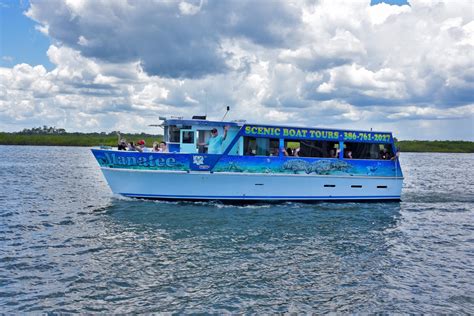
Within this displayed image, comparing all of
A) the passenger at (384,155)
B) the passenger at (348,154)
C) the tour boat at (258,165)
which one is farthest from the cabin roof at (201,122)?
the passenger at (384,155)

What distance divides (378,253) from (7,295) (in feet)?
33.4

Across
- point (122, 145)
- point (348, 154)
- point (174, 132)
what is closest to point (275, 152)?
point (348, 154)

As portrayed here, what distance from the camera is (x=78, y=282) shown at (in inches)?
395

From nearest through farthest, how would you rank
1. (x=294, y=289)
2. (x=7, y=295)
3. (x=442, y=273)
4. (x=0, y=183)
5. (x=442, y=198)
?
(x=7, y=295) → (x=294, y=289) → (x=442, y=273) → (x=442, y=198) → (x=0, y=183)

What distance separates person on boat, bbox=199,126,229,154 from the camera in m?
20.8

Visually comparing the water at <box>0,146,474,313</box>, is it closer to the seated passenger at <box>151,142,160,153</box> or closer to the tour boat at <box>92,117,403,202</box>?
the tour boat at <box>92,117,403,202</box>

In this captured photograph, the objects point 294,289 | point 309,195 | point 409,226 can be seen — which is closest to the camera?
point 294,289

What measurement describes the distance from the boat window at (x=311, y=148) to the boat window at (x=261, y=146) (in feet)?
2.28

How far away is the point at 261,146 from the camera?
69.6 ft

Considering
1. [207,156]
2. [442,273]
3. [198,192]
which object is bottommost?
[442,273]

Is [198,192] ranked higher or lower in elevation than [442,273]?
higher

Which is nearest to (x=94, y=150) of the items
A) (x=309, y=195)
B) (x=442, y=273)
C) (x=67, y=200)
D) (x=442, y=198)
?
(x=67, y=200)

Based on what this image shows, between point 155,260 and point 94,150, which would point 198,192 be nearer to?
point 94,150

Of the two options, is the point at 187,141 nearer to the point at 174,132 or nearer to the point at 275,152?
the point at 174,132
